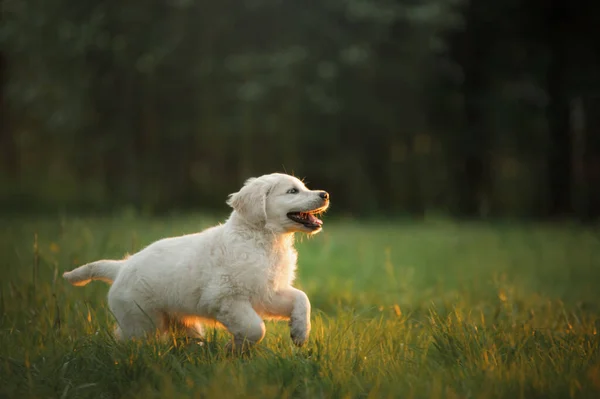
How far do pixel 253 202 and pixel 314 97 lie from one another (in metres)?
16.2

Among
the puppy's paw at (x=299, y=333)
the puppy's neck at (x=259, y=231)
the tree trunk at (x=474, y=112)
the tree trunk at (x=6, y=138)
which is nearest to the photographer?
the puppy's paw at (x=299, y=333)

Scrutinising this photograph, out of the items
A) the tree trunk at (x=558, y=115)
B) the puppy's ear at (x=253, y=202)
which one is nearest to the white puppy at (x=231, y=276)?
the puppy's ear at (x=253, y=202)

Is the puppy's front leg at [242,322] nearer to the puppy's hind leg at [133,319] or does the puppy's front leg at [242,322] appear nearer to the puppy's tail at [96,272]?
the puppy's hind leg at [133,319]

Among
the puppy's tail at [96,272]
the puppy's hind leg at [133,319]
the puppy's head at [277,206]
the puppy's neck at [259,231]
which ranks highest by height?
the puppy's head at [277,206]

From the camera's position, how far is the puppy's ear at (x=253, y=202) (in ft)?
15.0

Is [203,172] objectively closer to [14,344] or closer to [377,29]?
[377,29]

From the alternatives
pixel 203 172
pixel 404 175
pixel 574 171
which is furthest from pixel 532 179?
pixel 203 172

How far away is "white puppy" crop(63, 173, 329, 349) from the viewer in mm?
4219

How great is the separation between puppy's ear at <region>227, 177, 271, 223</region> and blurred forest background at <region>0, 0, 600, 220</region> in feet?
50.9

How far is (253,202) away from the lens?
4.62 meters

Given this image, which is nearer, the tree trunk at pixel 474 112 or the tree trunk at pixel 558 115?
the tree trunk at pixel 558 115

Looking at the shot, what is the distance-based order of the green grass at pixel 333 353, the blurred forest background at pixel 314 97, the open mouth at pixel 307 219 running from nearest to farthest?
the green grass at pixel 333 353
the open mouth at pixel 307 219
the blurred forest background at pixel 314 97

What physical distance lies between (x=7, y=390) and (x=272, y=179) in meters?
2.34

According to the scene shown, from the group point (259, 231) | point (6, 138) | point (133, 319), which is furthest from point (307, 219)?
point (6, 138)
